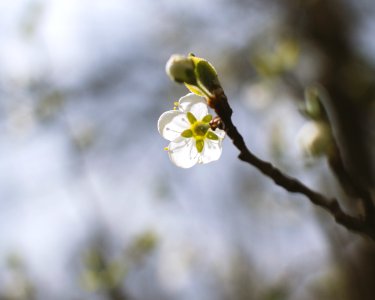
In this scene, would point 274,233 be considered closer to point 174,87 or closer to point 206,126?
point 174,87

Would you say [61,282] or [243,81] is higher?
[243,81]

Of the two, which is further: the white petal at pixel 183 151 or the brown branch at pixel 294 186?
the white petal at pixel 183 151

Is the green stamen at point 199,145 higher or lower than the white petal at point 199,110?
lower

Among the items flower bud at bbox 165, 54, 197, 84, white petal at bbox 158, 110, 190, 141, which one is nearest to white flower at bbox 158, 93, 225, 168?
white petal at bbox 158, 110, 190, 141

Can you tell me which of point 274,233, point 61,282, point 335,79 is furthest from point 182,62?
point 61,282

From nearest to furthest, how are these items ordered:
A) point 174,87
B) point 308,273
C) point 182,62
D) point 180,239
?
point 182,62, point 308,273, point 174,87, point 180,239

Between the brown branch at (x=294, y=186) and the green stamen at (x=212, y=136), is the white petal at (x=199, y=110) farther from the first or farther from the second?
the brown branch at (x=294, y=186)

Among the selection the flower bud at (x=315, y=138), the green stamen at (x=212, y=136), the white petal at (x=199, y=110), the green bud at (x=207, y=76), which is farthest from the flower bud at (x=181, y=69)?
the flower bud at (x=315, y=138)
